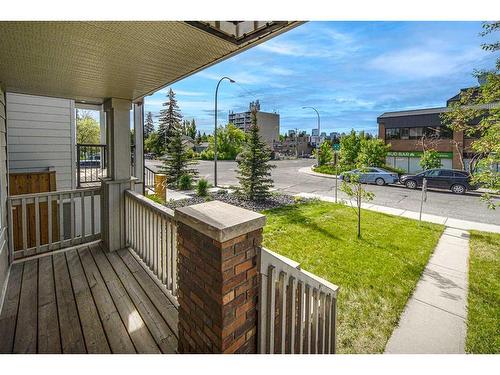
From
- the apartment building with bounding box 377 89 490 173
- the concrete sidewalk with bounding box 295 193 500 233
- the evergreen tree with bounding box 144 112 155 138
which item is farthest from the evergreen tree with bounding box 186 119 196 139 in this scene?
the concrete sidewalk with bounding box 295 193 500 233

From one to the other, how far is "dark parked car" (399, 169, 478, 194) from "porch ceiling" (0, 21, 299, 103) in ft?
47.1

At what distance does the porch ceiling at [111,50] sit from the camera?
188 centimetres

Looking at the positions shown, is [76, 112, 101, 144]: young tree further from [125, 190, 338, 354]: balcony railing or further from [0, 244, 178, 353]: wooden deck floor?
[125, 190, 338, 354]: balcony railing

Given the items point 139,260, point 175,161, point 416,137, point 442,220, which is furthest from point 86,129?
point 416,137

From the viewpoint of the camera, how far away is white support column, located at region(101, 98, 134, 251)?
390 cm

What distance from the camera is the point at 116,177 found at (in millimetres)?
3936

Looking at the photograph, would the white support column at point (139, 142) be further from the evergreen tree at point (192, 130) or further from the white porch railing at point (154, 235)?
the evergreen tree at point (192, 130)

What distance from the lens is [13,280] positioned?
3057mm

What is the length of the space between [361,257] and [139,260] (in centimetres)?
370

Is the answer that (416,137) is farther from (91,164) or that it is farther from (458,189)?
(91,164)

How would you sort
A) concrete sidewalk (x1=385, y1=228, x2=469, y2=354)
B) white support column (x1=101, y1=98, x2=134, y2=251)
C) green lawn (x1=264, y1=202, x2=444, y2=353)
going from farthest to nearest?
1. white support column (x1=101, y1=98, x2=134, y2=251)
2. green lawn (x1=264, y1=202, x2=444, y2=353)
3. concrete sidewalk (x1=385, y1=228, x2=469, y2=354)

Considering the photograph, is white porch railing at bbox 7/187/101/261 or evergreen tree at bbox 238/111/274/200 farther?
A: evergreen tree at bbox 238/111/274/200

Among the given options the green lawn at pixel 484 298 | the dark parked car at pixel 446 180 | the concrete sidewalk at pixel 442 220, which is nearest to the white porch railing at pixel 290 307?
the green lawn at pixel 484 298
